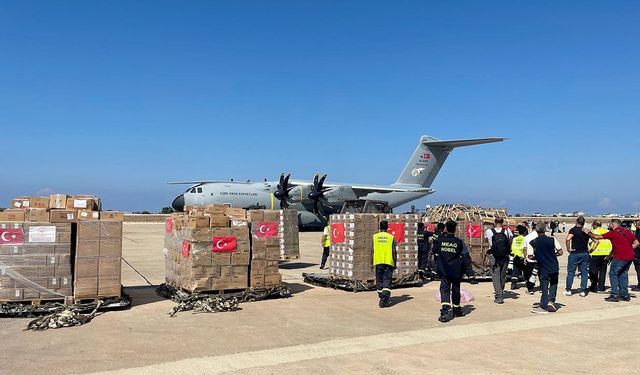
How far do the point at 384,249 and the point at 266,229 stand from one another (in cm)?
275

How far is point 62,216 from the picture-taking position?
30.2 ft

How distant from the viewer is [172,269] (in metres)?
11.2

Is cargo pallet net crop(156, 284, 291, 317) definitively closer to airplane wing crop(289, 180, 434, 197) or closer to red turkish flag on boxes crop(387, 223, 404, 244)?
red turkish flag on boxes crop(387, 223, 404, 244)

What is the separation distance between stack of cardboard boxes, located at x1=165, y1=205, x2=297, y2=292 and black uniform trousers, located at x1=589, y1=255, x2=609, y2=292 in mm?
8062

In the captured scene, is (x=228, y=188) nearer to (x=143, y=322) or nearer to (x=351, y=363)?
(x=143, y=322)

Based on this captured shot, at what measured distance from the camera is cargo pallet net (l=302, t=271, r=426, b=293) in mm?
12156

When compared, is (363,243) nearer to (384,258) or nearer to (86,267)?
(384,258)

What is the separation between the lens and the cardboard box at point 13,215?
9.09 meters

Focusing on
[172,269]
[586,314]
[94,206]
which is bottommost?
[586,314]

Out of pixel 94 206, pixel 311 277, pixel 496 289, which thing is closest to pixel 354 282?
pixel 311 277

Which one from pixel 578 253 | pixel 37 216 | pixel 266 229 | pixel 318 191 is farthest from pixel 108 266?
pixel 318 191

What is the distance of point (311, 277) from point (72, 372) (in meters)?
8.14

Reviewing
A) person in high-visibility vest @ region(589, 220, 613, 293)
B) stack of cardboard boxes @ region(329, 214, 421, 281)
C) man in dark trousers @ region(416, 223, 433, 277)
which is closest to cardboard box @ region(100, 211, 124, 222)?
stack of cardboard boxes @ region(329, 214, 421, 281)

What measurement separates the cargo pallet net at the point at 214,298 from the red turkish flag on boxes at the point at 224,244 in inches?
35.6
